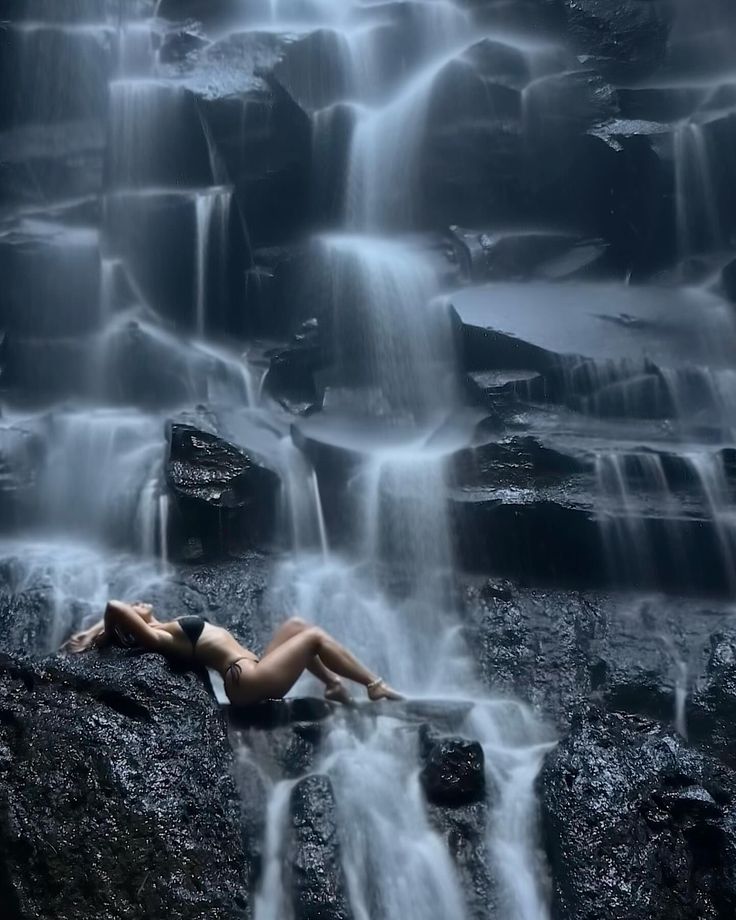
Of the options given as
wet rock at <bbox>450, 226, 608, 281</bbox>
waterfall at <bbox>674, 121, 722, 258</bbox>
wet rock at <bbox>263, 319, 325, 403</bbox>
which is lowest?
wet rock at <bbox>263, 319, 325, 403</bbox>

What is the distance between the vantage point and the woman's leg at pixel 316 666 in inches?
261

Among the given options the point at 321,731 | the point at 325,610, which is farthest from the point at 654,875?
the point at 325,610

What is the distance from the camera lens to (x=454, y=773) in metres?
6.04

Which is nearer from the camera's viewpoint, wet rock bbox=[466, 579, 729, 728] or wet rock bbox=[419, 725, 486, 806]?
wet rock bbox=[419, 725, 486, 806]

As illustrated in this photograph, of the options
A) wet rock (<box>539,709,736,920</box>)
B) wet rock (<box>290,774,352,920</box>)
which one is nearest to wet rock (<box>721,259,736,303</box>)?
wet rock (<box>539,709,736,920</box>)

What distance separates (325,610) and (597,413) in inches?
167

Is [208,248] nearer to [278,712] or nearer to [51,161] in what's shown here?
[51,161]

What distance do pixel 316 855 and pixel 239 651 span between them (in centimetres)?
149

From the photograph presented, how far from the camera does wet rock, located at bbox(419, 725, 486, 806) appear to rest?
601 cm

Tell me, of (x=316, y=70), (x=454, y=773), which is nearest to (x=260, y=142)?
(x=316, y=70)

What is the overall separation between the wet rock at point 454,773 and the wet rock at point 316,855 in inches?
27.6

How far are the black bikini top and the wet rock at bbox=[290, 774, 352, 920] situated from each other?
1179 mm

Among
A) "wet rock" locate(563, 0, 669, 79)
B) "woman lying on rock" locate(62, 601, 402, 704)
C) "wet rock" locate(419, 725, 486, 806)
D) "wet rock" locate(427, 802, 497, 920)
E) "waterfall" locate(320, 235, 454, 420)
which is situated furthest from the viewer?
"wet rock" locate(563, 0, 669, 79)

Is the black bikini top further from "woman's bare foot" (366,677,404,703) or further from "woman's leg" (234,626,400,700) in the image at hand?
"woman's bare foot" (366,677,404,703)
